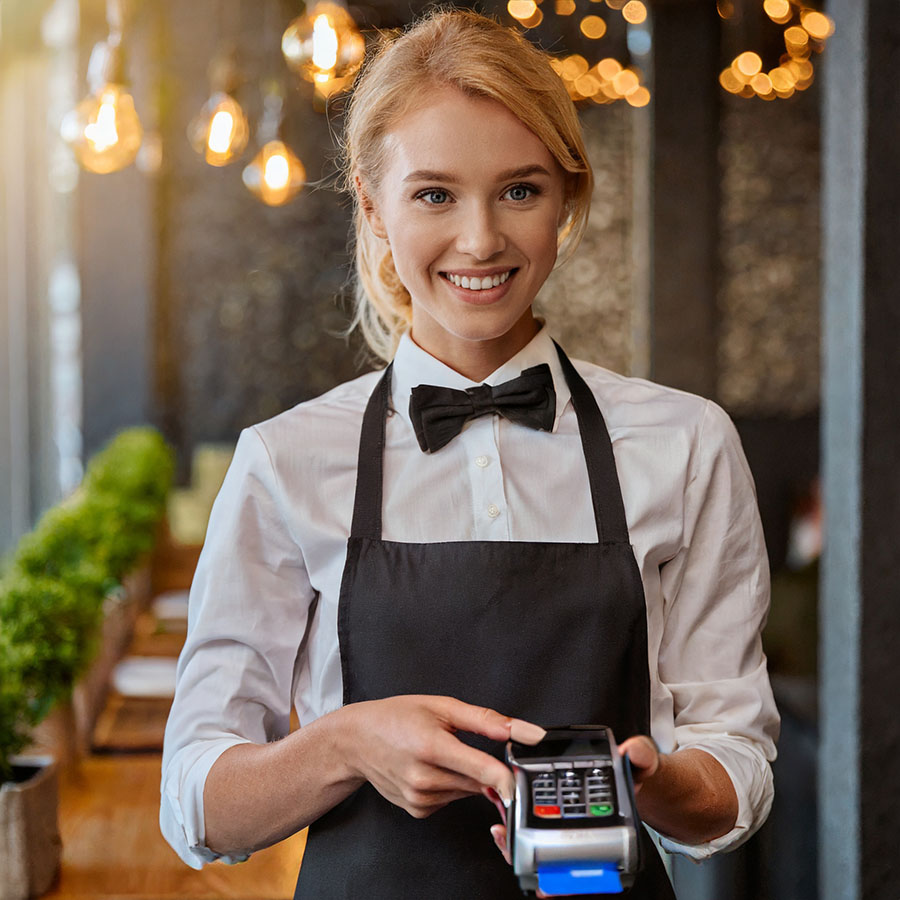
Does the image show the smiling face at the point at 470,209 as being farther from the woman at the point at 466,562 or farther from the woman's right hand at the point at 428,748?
the woman's right hand at the point at 428,748

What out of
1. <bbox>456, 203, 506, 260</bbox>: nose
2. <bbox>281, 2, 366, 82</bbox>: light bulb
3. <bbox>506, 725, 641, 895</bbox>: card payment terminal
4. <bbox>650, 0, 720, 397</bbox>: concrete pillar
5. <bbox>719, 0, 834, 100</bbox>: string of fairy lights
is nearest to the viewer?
<bbox>506, 725, 641, 895</bbox>: card payment terminal

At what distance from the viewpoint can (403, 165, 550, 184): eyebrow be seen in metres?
1.15

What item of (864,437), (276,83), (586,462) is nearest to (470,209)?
(586,462)

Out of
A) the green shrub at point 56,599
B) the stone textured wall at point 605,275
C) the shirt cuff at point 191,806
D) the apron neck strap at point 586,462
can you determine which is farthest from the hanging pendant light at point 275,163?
the stone textured wall at point 605,275

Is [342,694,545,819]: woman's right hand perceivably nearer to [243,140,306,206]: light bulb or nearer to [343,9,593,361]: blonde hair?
[343,9,593,361]: blonde hair

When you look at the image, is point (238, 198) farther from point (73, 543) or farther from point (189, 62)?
point (73, 543)

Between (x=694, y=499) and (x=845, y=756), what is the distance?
4.07ft

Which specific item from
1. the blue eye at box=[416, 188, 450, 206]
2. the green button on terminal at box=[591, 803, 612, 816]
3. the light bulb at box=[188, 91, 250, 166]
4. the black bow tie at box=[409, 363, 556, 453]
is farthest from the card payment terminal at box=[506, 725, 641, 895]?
the light bulb at box=[188, 91, 250, 166]

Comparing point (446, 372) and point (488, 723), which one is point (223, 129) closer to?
point (446, 372)

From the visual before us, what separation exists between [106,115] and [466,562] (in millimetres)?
2387

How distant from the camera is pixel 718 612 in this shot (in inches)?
49.1

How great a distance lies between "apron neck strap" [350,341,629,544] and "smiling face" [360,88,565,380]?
0.16 meters

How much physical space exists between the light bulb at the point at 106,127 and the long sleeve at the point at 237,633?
7.12 ft

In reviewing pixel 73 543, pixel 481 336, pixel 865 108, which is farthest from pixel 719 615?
pixel 73 543
